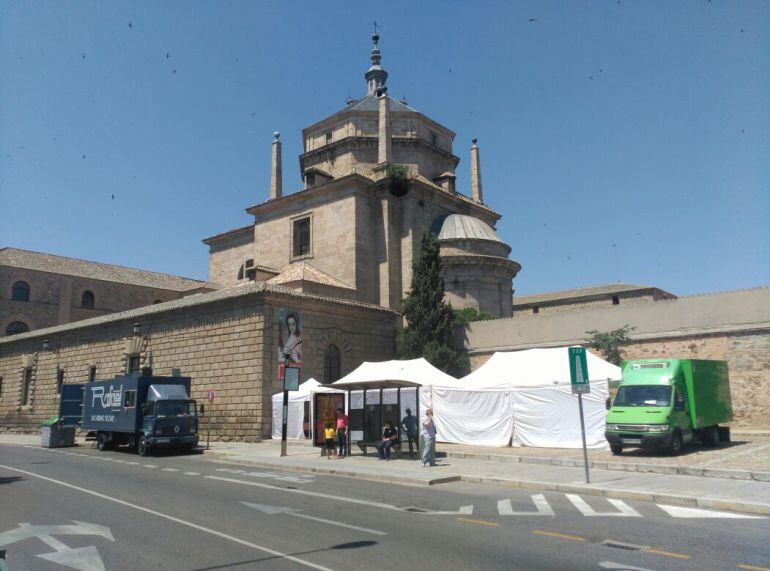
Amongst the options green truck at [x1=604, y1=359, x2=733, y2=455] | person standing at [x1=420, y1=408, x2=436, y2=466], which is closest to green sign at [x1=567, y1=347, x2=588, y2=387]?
green truck at [x1=604, y1=359, x2=733, y2=455]

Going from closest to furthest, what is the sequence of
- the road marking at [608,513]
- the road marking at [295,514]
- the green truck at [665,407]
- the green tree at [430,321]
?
the road marking at [295,514]
the road marking at [608,513]
the green truck at [665,407]
the green tree at [430,321]

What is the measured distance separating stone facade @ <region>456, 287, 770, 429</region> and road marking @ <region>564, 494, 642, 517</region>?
13.8m

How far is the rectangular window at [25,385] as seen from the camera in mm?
40531

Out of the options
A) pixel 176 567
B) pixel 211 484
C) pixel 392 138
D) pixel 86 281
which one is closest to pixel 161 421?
pixel 211 484

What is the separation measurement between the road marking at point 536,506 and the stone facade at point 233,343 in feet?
52.8

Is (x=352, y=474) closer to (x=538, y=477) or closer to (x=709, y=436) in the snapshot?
(x=538, y=477)

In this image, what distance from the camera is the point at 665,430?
1535cm

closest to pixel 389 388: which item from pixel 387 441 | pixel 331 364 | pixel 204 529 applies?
pixel 387 441

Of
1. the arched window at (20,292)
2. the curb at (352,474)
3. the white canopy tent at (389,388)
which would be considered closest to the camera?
the curb at (352,474)

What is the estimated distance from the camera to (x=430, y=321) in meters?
29.0

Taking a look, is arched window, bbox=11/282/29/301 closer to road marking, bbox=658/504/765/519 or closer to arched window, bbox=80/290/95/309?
arched window, bbox=80/290/95/309

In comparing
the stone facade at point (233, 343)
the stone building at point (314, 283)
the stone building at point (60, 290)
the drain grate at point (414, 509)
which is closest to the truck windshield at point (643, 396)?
the drain grate at point (414, 509)

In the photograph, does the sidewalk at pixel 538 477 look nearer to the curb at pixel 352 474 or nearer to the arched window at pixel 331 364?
the curb at pixel 352 474

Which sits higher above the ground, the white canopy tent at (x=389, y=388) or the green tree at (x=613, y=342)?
the green tree at (x=613, y=342)
